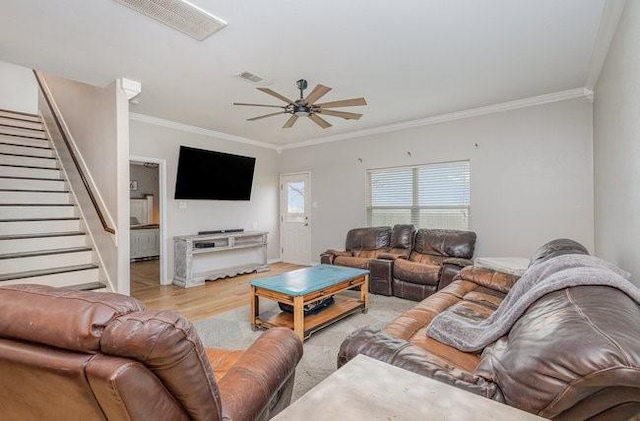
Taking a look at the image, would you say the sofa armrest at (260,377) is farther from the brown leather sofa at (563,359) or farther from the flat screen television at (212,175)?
the flat screen television at (212,175)

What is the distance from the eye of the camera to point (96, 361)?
727 mm

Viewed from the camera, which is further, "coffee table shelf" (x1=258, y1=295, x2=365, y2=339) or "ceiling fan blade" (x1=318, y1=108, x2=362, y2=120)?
"ceiling fan blade" (x1=318, y1=108, x2=362, y2=120)

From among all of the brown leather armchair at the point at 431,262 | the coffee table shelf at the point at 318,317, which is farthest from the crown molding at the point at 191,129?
the brown leather armchair at the point at 431,262

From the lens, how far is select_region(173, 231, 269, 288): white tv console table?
5.07 m

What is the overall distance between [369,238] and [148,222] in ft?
20.6

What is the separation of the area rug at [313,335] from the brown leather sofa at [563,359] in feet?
3.20

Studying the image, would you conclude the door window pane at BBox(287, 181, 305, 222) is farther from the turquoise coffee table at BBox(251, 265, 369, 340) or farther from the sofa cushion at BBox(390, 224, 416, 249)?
the turquoise coffee table at BBox(251, 265, 369, 340)

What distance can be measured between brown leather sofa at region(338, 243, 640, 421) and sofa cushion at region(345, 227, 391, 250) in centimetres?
353

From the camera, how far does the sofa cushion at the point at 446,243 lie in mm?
4375

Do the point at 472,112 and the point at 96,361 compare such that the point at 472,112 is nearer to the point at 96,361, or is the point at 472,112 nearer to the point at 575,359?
the point at 575,359

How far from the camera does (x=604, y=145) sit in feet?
10.2

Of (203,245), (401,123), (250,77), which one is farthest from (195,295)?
(401,123)

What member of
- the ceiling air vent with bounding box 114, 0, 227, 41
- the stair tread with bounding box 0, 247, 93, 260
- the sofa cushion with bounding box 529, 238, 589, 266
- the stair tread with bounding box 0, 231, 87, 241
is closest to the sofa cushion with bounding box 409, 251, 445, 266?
the sofa cushion with bounding box 529, 238, 589, 266

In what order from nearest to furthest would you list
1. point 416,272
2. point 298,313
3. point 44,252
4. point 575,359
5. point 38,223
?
point 575,359 < point 298,313 < point 44,252 < point 38,223 < point 416,272
